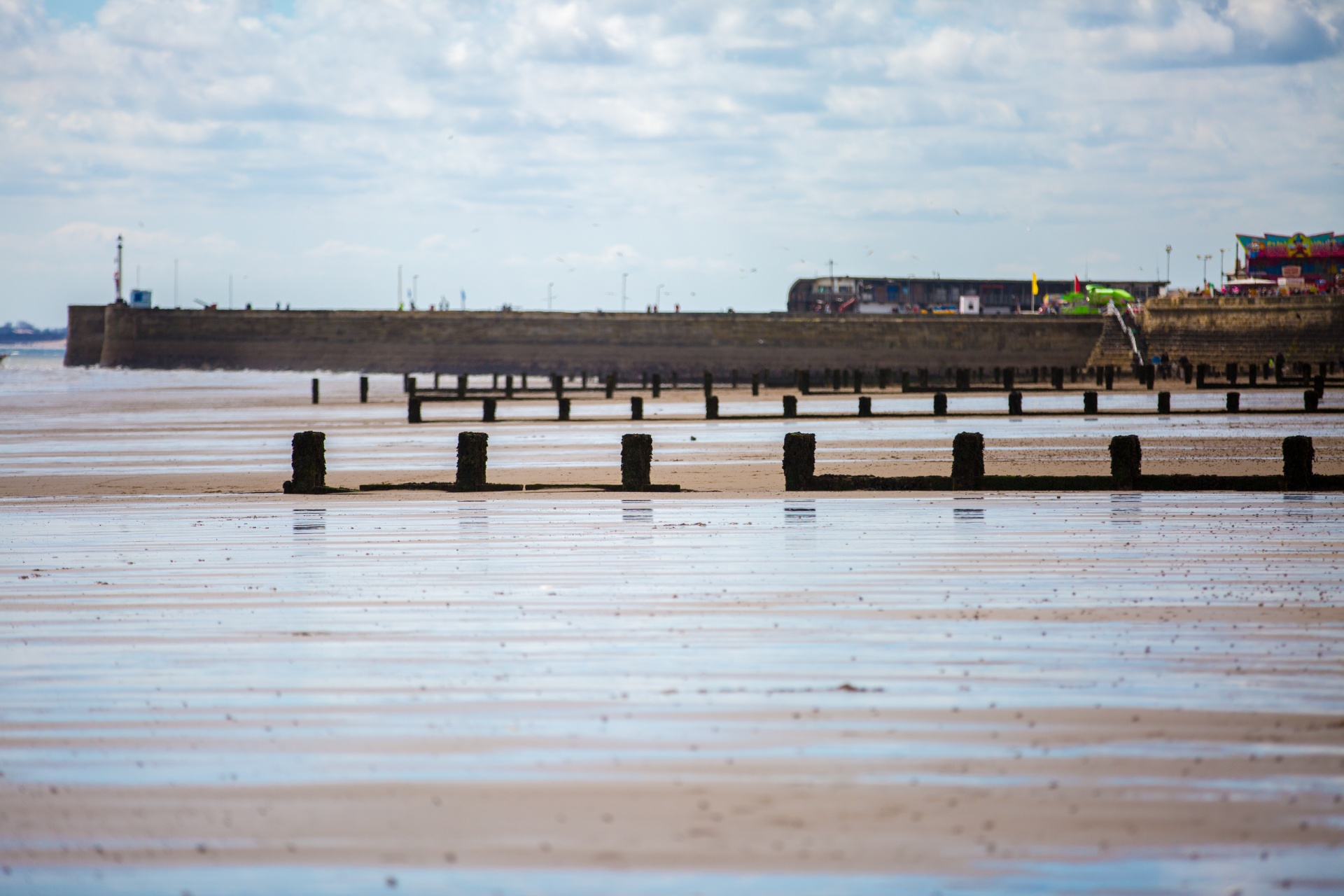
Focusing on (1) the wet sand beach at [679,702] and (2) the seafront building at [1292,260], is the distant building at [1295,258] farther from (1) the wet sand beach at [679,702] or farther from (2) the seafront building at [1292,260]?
(1) the wet sand beach at [679,702]

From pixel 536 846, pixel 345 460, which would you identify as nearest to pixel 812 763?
pixel 536 846

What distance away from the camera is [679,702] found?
5352 millimetres

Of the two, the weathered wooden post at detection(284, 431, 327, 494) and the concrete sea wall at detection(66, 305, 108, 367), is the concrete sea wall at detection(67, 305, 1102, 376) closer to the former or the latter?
the concrete sea wall at detection(66, 305, 108, 367)

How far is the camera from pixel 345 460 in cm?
2056

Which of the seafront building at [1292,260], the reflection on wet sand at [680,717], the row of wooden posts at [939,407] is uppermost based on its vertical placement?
the seafront building at [1292,260]

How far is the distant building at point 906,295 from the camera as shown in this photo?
133m

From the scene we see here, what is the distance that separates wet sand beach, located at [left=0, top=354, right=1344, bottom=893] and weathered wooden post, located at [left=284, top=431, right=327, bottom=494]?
226cm

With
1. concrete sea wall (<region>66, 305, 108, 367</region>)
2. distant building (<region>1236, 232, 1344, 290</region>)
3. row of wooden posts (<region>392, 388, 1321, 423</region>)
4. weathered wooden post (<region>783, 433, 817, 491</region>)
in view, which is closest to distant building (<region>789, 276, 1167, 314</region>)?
distant building (<region>1236, 232, 1344, 290</region>)

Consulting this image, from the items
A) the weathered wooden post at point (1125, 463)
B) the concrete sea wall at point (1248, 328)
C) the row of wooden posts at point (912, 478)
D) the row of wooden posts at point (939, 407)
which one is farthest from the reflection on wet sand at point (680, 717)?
the concrete sea wall at point (1248, 328)

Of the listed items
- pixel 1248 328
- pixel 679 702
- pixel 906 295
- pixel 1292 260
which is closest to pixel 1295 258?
pixel 1292 260

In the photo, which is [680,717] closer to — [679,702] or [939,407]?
[679,702]

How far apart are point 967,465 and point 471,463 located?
5007 millimetres

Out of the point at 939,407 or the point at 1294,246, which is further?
the point at 1294,246

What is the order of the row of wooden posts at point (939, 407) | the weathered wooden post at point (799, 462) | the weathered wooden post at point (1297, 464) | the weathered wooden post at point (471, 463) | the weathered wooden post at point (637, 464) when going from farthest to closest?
the row of wooden posts at point (939, 407), the weathered wooden post at point (471, 463), the weathered wooden post at point (637, 464), the weathered wooden post at point (799, 462), the weathered wooden post at point (1297, 464)
